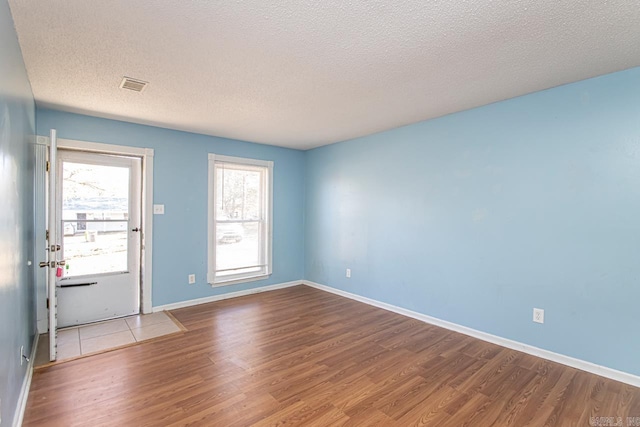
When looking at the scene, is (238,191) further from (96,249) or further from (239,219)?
(96,249)

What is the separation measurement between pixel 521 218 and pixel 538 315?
0.91 meters

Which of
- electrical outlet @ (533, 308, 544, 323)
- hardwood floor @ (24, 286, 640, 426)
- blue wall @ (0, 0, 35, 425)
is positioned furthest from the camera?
electrical outlet @ (533, 308, 544, 323)

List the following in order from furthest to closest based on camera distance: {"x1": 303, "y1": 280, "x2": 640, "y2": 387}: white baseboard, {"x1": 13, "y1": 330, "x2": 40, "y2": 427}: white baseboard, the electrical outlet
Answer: the electrical outlet, {"x1": 303, "y1": 280, "x2": 640, "y2": 387}: white baseboard, {"x1": 13, "y1": 330, "x2": 40, "y2": 427}: white baseboard

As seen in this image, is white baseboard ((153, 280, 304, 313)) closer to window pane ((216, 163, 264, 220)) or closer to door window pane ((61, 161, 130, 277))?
door window pane ((61, 161, 130, 277))

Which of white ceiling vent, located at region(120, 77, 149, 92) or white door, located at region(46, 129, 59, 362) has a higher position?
white ceiling vent, located at region(120, 77, 149, 92)

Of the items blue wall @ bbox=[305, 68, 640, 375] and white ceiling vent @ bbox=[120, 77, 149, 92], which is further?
white ceiling vent @ bbox=[120, 77, 149, 92]

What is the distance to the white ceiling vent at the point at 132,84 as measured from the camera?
2.57 meters

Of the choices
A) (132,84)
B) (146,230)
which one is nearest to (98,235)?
(146,230)

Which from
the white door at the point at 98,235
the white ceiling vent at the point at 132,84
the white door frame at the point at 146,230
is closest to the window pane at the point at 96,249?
the white door at the point at 98,235

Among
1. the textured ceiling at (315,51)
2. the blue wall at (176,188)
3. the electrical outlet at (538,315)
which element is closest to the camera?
the textured ceiling at (315,51)

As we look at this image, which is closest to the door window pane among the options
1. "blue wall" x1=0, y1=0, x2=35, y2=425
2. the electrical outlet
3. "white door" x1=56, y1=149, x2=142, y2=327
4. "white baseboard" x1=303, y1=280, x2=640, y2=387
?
"white door" x1=56, y1=149, x2=142, y2=327

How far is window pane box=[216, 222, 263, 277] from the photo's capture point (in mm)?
4633

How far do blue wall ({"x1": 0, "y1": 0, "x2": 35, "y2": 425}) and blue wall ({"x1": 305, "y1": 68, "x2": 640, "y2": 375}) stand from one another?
11.8 feet

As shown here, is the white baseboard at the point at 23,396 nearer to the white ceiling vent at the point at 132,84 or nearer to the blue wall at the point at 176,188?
the blue wall at the point at 176,188
